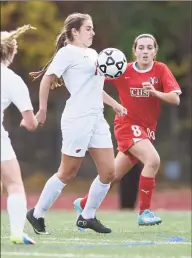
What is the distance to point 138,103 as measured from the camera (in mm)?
11211

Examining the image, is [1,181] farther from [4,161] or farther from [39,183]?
[39,183]

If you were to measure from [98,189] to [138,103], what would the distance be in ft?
4.77

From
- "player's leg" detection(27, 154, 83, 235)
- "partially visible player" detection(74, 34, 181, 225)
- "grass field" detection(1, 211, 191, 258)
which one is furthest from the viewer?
"partially visible player" detection(74, 34, 181, 225)

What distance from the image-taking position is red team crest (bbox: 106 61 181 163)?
36.7 feet

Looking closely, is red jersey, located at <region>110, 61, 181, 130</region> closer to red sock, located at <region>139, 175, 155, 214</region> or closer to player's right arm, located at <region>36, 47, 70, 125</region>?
A: red sock, located at <region>139, 175, 155, 214</region>

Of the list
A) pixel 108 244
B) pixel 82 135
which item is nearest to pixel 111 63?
pixel 82 135

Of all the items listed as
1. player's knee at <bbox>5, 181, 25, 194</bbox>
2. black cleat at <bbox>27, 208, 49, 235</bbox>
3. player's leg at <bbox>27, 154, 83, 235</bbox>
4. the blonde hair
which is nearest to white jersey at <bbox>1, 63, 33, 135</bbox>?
the blonde hair

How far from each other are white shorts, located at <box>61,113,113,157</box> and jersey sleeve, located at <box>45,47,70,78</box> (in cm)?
48

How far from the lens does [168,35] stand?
27.7 metres

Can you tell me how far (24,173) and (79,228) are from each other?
70.2ft

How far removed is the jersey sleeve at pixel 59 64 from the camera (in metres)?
9.74

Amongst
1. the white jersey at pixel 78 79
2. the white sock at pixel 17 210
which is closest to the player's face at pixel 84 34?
the white jersey at pixel 78 79

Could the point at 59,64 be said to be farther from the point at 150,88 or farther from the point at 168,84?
the point at 168,84

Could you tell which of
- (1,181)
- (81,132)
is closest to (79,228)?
(81,132)
